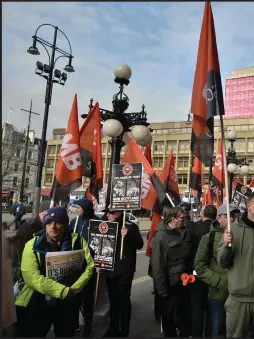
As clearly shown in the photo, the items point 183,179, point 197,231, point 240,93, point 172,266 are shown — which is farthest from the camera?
point 183,179

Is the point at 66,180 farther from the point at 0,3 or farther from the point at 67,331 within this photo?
the point at 0,3

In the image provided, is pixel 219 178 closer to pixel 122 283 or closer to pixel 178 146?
pixel 122 283

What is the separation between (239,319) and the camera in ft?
11.8

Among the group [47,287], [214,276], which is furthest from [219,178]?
[47,287]

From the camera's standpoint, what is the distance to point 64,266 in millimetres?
3762

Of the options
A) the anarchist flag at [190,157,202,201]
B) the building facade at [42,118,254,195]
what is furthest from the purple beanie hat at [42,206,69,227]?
the building facade at [42,118,254,195]

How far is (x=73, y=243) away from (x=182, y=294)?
2.06 m

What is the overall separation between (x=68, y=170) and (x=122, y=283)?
2.39 m

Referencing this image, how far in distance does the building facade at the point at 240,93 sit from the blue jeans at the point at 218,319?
67359mm

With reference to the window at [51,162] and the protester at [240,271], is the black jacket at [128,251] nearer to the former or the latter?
the protester at [240,271]

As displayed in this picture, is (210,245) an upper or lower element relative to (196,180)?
lower

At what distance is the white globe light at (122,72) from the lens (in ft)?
28.9

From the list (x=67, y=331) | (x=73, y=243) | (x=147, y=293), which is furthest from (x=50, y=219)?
(x=147, y=293)

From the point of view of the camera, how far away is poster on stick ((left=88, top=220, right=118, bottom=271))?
5289 mm
